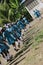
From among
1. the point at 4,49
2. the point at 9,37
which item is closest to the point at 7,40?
the point at 9,37

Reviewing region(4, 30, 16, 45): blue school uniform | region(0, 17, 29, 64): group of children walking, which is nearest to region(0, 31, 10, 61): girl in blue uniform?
region(0, 17, 29, 64): group of children walking

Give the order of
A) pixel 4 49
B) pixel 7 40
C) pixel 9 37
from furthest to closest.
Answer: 1. pixel 7 40
2. pixel 9 37
3. pixel 4 49

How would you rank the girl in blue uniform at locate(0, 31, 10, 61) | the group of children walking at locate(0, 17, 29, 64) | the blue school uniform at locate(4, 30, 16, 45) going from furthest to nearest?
1. the blue school uniform at locate(4, 30, 16, 45)
2. the group of children walking at locate(0, 17, 29, 64)
3. the girl in blue uniform at locate(0, 31, 10, 61)

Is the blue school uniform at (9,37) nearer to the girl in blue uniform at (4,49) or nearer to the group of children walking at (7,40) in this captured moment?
the group of children walking at (7,40)

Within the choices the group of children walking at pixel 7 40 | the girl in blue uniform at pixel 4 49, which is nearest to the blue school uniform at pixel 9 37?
the group of children walking at pixel 7 40

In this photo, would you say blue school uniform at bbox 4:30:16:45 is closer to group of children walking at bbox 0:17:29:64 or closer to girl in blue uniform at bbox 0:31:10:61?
group of children walking at bbox 0:17:29:64

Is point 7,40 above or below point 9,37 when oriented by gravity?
below

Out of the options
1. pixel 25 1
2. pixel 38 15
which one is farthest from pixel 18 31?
pixel 25 1

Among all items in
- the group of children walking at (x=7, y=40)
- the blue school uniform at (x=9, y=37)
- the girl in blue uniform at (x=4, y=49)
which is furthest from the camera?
the blue school uniform at (x=9, y=37)

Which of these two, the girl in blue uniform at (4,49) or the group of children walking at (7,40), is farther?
the group of children walking at (7,40)

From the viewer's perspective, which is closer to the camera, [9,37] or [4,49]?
[4,49]

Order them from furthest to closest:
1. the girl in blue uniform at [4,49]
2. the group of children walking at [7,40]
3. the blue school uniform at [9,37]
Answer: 1. the blue school uniform at [9,37]
2. the group of children walking at [7,40]
3. the girl in blue uniform at [4,49]

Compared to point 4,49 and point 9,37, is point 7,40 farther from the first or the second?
point 4,49

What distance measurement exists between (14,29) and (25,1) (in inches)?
567
